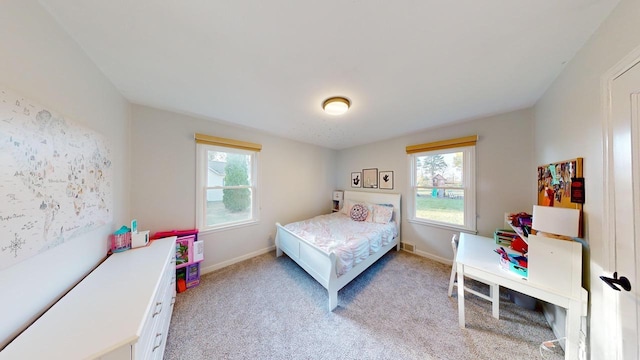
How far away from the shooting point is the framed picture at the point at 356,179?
12.9ft

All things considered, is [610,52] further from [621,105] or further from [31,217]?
[31,217]

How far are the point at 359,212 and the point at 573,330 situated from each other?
2.47 metres

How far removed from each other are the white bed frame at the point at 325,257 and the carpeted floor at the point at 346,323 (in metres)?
0.19

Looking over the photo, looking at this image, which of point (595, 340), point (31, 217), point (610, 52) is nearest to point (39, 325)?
point (31, 217)

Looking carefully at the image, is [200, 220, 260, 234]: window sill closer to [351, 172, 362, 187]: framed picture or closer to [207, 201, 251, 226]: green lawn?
[207, 201, 251, 226]: green lawn

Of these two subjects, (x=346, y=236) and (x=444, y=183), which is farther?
(x=444, y=183)

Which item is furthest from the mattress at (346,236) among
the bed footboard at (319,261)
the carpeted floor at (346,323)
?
the carpeted floor at (346,323)

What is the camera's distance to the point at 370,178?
373 cm

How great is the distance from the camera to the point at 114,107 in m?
1.69

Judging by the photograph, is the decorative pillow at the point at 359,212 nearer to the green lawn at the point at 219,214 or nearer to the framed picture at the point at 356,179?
the framed picture at the point at 356,179

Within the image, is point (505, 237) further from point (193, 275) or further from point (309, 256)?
point (193, 275)

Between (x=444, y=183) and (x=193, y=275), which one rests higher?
(x=444, y=183)

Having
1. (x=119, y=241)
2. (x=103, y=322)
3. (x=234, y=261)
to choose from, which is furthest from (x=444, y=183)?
(x=119, y=241)

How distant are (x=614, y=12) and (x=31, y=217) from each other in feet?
10.8
